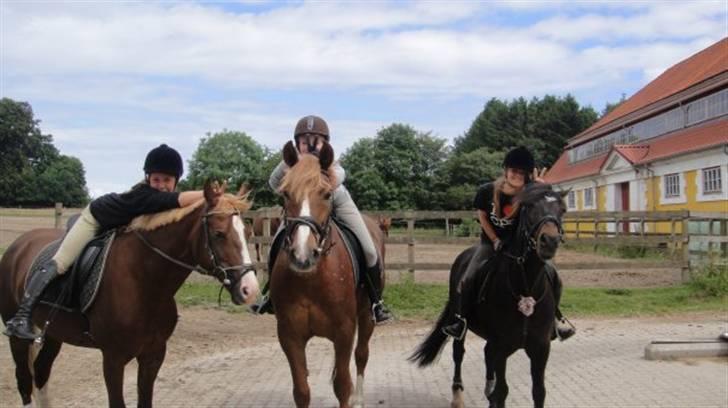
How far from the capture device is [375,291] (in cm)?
591

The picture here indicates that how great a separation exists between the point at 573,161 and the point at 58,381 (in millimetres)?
45281

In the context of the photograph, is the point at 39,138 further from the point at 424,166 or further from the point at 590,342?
the point at 590,342

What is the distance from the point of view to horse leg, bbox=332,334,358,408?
202 inches

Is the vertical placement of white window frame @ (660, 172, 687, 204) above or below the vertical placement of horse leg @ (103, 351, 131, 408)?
above

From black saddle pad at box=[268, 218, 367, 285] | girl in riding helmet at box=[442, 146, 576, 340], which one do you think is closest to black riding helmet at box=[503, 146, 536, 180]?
girl in riding helmet at box=[442, 146, 576, 340]

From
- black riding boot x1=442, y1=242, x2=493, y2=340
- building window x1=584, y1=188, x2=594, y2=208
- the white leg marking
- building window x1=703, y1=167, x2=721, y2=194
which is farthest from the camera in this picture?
building window x1=584, y1=188, x2=594, y2=208

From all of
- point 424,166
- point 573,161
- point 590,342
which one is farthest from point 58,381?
point 424,166

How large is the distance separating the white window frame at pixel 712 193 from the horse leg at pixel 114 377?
25.9 m

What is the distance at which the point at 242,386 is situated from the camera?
Answer: 25.3ft

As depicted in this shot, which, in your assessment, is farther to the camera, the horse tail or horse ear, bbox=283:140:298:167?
the horse tail

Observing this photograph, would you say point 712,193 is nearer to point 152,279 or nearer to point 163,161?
point 163,161

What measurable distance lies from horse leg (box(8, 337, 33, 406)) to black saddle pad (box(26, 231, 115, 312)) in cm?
104

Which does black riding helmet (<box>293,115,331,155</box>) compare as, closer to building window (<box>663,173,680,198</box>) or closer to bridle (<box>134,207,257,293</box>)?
bridle (<box>134,207,257,293</box>)

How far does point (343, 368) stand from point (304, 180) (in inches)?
61.3
